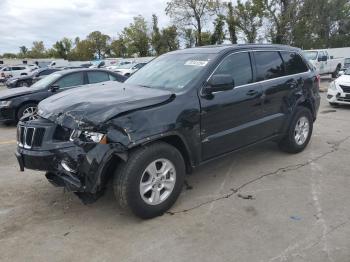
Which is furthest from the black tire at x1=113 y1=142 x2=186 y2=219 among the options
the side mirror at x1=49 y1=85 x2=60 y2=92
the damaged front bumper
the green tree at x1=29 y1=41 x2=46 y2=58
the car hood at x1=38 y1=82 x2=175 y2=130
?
the green tree at x1=29 y1=41 x2=46 y2=58

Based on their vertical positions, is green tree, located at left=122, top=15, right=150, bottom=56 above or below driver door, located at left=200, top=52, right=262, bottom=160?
above

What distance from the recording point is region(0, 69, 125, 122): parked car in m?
9.51

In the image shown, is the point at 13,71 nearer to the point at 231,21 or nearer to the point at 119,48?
the point at 231,21

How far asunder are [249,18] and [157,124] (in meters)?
46.7

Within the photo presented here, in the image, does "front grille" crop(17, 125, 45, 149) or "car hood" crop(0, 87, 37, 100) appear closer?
"front grille" crop(17, 125, 45, 149)

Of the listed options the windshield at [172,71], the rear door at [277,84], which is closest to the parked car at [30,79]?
the windshield at [172,71]

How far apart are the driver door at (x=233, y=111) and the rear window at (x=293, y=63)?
1022 mm

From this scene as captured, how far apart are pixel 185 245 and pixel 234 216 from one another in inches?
31.5

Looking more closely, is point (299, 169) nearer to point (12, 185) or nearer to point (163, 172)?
point (163, 172)

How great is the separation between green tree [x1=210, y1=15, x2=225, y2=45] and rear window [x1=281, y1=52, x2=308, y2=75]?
47.2 metres

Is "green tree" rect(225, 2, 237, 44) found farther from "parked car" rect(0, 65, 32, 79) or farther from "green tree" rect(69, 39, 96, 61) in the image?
"green tree" rect(69, 39, 96, 61)

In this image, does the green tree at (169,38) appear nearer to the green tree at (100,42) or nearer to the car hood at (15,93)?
the green tree at (100,42)

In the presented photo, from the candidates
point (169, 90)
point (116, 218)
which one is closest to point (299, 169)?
point (169, 90)

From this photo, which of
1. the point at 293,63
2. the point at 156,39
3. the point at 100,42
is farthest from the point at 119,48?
the point at 293,63
